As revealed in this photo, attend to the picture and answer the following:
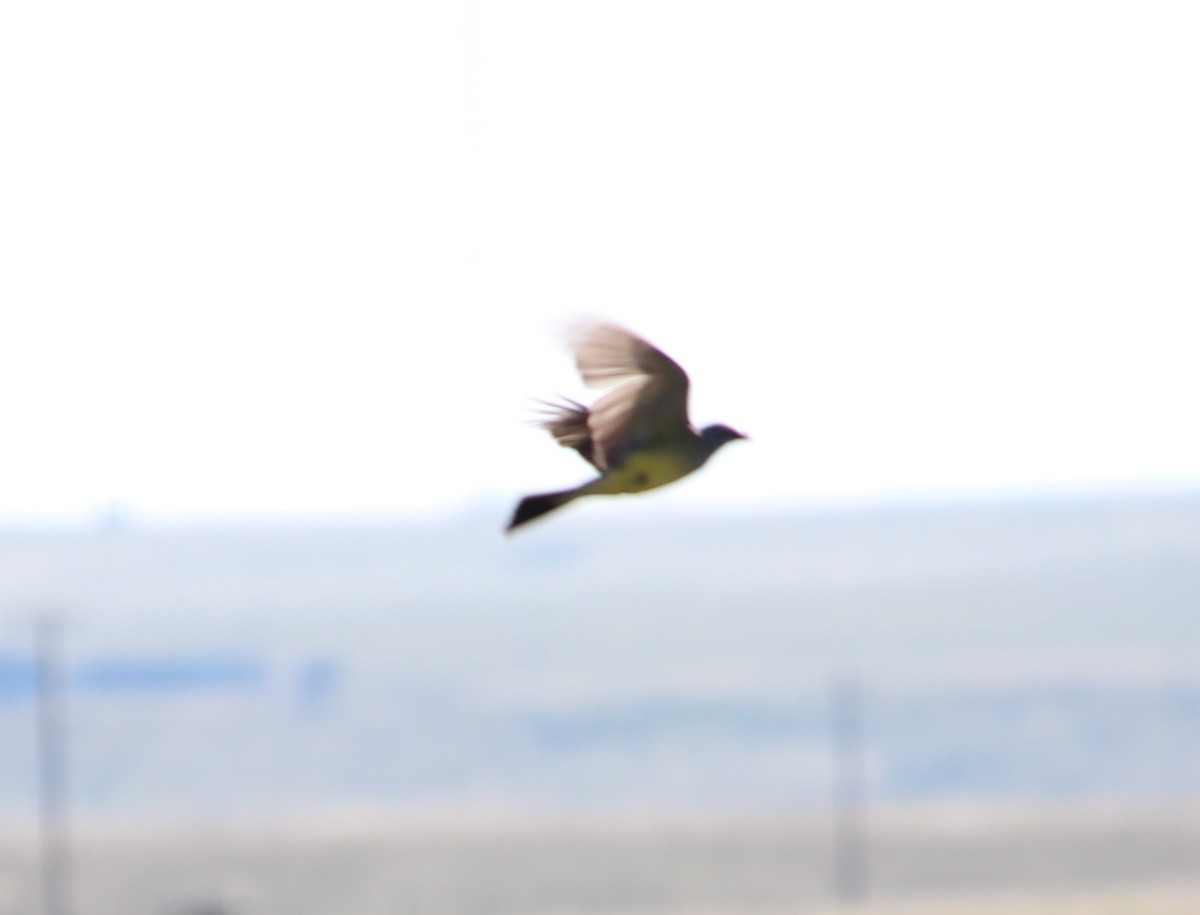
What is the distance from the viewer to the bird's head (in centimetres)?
626

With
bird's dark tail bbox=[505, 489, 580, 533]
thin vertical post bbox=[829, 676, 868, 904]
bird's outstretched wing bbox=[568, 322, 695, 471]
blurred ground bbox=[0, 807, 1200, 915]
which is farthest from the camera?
thin vertical post bbox=[829, 676, 868, 904]

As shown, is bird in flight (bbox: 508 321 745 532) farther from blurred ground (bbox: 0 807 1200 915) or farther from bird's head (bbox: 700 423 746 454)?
blurred ground (bbox: 0 807 1200 915)

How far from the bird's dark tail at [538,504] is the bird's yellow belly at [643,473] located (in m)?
0.07

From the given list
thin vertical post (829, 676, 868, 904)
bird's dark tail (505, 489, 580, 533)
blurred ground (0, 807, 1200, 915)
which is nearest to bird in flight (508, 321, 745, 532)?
bird's dark tail (505, 489, 580, 533)

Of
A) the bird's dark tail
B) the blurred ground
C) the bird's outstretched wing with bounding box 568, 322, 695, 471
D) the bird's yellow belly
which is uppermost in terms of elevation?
the bird's outstretched wing with bounding box 568, 322, 695, 471

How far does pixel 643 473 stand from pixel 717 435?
13.0 inches

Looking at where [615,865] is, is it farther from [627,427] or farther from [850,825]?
[627,427]

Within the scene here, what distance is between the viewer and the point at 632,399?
20.5ft

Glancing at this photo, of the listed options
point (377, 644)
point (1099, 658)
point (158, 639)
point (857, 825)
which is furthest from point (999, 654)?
point (857, 825)

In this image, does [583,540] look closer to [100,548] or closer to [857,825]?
[100,548]

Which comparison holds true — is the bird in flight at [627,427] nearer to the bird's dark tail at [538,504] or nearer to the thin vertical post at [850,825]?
the bird's dark tail at [538,504]

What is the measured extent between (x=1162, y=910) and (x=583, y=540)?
97.4 meters

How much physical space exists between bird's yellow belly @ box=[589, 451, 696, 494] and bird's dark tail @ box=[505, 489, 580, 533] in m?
0.07

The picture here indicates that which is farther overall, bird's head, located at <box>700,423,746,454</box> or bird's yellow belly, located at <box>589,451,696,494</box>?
bird's head, located at <box>700,423,746,454</box>
